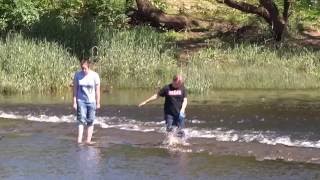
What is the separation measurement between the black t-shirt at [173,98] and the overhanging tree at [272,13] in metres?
18.7

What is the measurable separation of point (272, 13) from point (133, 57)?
853 centimetres

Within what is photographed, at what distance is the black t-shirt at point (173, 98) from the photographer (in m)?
15.3

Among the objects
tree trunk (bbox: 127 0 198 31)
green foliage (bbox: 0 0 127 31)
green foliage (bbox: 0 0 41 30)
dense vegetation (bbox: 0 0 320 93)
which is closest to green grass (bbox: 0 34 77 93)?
dense vegetation (bbox: 0 0 320 93)

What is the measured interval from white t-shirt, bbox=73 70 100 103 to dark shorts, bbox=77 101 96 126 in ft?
0.29

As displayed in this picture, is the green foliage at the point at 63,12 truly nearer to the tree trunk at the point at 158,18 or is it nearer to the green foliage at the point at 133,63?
the tree trunk at the point at 158,18

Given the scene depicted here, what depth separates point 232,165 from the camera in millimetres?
12773

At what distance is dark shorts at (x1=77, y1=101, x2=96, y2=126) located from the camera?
15.2 meters

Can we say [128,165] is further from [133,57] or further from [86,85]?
[133,57]

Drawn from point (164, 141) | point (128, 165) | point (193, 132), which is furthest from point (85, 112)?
point (193, 132)

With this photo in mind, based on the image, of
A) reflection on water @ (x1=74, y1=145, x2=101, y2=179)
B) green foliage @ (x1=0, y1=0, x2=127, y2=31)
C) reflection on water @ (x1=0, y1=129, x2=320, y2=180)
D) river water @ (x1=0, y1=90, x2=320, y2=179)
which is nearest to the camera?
reflection on water @ (x1=0, y1=129, x2=320, y2=180)

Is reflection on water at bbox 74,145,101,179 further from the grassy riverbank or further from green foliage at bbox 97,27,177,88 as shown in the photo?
green foliage at bbox 97,27,177,88

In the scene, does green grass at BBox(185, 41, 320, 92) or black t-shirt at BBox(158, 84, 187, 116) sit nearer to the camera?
black t-shirt at BBox(158, 84, 187, 116)

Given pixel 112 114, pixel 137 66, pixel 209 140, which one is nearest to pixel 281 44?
pixel 137 66

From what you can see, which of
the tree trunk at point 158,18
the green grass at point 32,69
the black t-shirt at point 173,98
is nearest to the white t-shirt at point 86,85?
the black t-shirt at point 173,98
